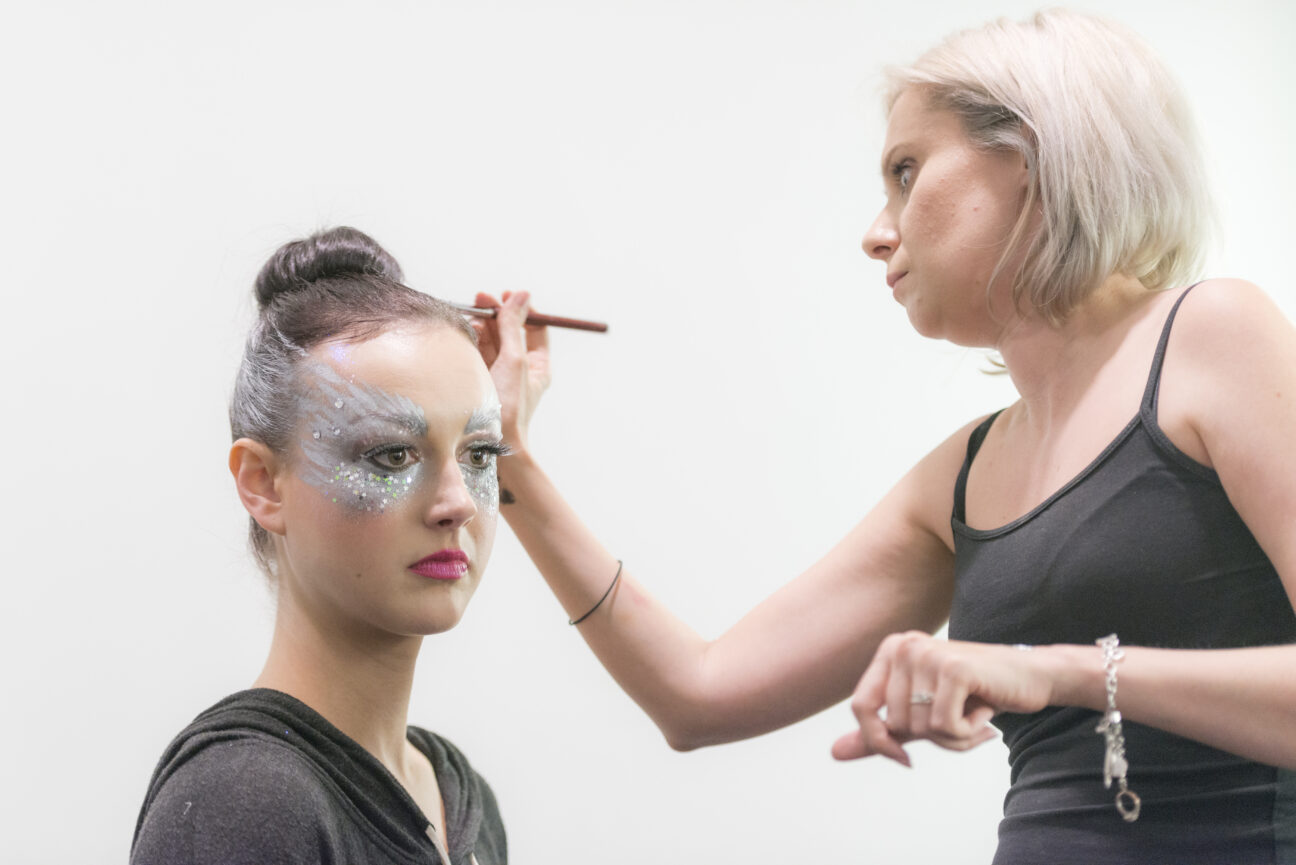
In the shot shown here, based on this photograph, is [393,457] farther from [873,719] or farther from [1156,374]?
[1156,374]

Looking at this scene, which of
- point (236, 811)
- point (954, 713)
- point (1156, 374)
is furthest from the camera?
point (1156, 374)

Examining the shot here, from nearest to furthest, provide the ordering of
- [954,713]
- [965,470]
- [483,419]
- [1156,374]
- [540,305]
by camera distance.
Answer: [954,713]
[1156,374]
[483,419]
[965,470]
[540,305]

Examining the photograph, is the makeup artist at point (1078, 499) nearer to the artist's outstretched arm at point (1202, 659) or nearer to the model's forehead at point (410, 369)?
the artist's outstretched arm at point (1202, 659)

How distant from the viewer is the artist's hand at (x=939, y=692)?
85cm

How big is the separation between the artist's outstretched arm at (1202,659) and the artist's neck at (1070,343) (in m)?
0.10

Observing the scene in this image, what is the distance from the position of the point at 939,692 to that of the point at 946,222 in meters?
0.50

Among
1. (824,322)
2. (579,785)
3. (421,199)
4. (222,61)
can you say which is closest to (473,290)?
(421,199)

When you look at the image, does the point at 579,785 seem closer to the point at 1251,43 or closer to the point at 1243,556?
the point at 1243,556

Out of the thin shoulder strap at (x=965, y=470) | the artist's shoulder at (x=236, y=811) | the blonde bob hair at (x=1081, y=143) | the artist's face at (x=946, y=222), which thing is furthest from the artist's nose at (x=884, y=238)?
the artist's shoulder at (x=236, y=811)

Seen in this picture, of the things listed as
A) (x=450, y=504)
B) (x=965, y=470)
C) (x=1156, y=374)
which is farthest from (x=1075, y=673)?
(x=450, y=504)

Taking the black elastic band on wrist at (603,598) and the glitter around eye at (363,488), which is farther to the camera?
the black elastic band on wrist at (603,598)

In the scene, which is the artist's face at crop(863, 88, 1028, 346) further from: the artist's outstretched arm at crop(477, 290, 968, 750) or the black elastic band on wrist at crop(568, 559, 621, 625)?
the black elastic band on wrist at crop(568, 559, 621, 625)

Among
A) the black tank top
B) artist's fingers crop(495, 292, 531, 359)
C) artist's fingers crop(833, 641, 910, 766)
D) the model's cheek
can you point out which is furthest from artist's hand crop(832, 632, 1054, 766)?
artist's fingers crop(495, 292, 531, 359)

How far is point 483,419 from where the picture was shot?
117 centimetres
